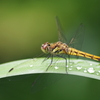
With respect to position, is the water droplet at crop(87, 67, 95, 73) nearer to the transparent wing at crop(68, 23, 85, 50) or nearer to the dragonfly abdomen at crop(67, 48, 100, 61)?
the dragonfly abdomen at crop(67, 48, 100, 61)

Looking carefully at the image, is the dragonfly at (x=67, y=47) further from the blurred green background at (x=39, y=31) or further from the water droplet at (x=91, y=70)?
the water droplet at (x=91, y=70)

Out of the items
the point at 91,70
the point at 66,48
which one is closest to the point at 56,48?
the point at 66,48

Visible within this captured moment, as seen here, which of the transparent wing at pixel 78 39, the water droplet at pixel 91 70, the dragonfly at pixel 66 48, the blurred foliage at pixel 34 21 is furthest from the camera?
the blurred foliage at pixel 34 21

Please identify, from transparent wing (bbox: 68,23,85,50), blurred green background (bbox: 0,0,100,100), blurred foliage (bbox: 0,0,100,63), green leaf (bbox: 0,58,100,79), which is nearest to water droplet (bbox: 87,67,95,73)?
green leaf (bbox: 0,58,100,79)

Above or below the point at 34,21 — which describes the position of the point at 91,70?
below

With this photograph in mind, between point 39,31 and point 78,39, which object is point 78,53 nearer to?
point 78,39

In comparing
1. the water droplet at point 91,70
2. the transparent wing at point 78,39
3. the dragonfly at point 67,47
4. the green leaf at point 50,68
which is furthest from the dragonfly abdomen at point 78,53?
the water droplet at point 91,70
